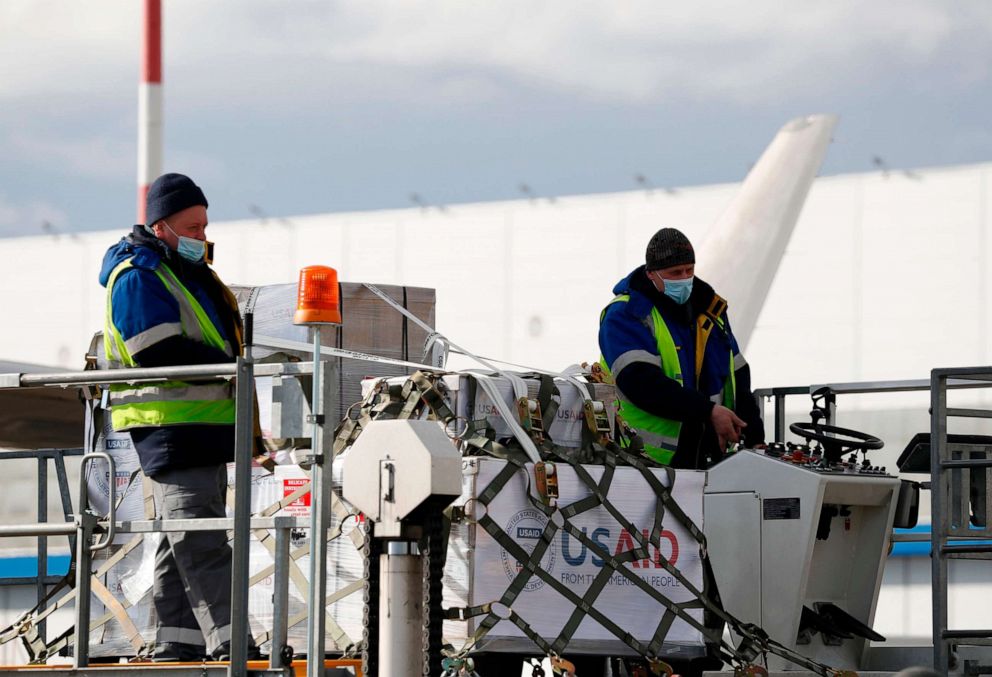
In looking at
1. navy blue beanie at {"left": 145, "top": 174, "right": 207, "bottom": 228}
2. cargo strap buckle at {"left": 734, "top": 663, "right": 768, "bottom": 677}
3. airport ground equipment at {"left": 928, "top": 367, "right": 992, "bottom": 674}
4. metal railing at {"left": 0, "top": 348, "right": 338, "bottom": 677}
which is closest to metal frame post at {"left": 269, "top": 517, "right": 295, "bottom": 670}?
metal railing at {"left": 0, "top": 348, "right": 338, "bottom": 677}

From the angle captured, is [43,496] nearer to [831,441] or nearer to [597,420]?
[597,420]

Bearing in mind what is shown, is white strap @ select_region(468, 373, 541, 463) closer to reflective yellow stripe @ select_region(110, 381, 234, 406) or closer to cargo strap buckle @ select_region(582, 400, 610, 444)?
cargo strap buckle @ select_region(582, 400, 610, 444)

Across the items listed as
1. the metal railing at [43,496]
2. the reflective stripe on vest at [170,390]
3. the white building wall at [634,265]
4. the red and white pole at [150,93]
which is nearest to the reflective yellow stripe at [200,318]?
the reflective stripe on vest at [170,390]

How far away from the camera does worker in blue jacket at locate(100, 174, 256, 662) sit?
6.50 m

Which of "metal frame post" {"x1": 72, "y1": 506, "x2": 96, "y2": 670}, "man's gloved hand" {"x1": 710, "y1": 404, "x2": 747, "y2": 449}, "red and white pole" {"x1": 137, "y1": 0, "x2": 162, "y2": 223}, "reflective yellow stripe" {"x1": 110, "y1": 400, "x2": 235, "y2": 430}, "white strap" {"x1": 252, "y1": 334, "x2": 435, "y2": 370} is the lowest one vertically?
"metal frame post" {"x1": 72, "y1": 506, "x2": 96, "y2": 670}

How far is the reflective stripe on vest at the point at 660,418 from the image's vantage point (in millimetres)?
8211

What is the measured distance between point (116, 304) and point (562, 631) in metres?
2.24

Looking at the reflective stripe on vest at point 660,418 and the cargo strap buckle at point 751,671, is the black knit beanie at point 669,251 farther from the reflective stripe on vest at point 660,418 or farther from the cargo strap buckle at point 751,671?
→ the cargo strap buckle at point 751,671

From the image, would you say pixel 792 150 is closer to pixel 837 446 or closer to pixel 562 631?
pixel 837 446

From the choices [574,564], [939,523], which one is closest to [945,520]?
[939,523]

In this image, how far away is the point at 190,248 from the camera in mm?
6797

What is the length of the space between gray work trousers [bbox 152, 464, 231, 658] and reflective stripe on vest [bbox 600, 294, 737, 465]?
2353 mm

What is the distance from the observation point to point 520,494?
679cm

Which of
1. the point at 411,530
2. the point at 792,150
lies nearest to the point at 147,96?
Result: the point at 792,150
